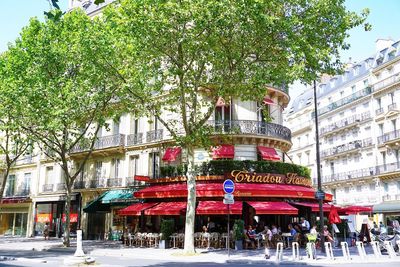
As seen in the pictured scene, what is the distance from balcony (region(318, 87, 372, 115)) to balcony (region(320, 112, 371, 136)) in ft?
6.37

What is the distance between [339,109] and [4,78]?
37979 mm

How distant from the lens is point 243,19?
A: 53.9ft

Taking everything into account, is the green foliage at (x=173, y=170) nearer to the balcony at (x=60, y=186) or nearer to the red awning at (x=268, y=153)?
the red awning at (x=268, y=153)

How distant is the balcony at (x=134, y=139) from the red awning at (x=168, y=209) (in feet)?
20.5

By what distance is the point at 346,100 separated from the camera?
1916 inches

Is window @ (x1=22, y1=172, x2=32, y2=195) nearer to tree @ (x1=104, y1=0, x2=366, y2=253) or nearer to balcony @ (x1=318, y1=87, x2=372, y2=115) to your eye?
tree @ (x1=104, y1=0, x2=366, y2=253)

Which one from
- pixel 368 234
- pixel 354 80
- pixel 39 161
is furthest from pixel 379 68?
pixel 39 161

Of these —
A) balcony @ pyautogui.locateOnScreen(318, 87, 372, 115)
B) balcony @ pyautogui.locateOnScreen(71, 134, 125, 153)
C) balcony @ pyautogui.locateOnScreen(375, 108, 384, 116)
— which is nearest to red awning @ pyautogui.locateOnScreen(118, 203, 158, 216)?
balcony @ pyautogui.locateOnScreen(71, 134, 125, 153)

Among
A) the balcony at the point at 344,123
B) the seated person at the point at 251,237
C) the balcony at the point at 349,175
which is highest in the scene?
the balcony at the point at 344,123

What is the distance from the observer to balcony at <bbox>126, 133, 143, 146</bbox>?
28.4m

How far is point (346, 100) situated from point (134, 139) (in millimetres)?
29531

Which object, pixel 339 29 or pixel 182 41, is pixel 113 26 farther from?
pixel 339 29

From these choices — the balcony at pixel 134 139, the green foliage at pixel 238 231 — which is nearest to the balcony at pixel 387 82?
the balcony at pixel 134 139

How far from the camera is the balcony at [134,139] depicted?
2844cm
